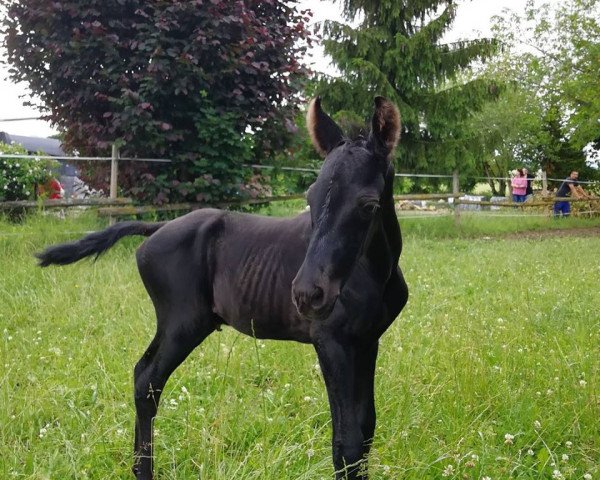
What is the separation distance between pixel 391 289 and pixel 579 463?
130cm

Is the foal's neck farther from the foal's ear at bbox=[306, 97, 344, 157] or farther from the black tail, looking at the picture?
the black tail

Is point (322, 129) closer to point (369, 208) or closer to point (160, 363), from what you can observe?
point (369, 208)

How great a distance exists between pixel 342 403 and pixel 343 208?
75cm

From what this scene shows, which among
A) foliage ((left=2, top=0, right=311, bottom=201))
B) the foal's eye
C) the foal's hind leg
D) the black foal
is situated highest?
foliage ((left=2, top=0, right=311, bottom=201))

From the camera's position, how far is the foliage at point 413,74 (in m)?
13.7

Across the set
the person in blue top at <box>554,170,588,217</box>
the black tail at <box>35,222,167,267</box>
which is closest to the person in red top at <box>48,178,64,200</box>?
the black tail at <box>35,222,167,267</box>

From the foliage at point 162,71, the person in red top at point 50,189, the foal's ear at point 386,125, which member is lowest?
the person in red top at point 50,189

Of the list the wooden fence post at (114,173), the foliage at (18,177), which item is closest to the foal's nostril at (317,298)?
the wooden fence post at (114,173)

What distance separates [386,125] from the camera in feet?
6.46

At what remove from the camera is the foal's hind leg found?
249 centimetres

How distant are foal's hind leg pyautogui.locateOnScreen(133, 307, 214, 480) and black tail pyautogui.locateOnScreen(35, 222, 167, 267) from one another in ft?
2.07

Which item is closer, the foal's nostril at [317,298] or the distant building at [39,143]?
the foal's nostril at [317,298]

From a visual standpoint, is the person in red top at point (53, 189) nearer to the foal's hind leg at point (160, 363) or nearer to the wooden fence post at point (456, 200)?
the foal's hind leg at point (160, 363)

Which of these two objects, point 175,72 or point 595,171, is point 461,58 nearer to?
point 175,72
